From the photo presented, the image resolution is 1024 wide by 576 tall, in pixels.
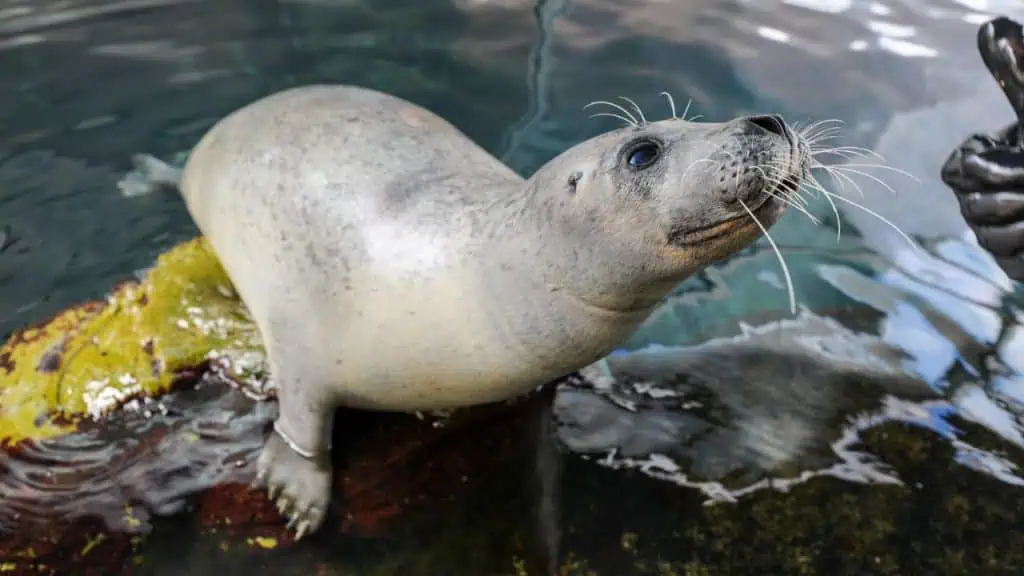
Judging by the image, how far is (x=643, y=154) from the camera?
1.64 metres

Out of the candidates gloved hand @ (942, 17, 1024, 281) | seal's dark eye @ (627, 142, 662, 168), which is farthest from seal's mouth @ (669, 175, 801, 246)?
gloved hand @ (942, 17, 1024, 281)

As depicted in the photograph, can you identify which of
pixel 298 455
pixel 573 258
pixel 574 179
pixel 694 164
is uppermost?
pixel 694 164

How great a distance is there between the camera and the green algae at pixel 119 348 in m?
2.16

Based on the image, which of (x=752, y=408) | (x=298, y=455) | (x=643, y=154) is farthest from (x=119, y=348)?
(x=752, y=408)

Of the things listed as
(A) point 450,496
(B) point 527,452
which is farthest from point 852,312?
(A) point 450,496

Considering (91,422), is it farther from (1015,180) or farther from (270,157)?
(1015,180)

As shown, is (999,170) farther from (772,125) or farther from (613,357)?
(613,357)

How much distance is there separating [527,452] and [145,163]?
1722 millimetres

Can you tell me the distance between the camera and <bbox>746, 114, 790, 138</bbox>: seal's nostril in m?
1.53

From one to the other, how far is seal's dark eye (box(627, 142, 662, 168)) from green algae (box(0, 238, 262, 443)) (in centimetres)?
109

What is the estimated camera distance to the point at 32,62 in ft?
12.1

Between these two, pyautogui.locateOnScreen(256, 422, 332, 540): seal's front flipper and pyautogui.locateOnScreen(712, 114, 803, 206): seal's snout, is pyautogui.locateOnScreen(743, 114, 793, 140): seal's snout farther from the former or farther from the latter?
pyautogui.locateOnScreen(256, 422, 332, 540): seal's front flipper

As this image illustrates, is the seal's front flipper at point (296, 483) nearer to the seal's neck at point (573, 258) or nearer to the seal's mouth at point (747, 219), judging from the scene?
the seal's neck at point (573, 258)

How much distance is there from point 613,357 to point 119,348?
4.60ft
